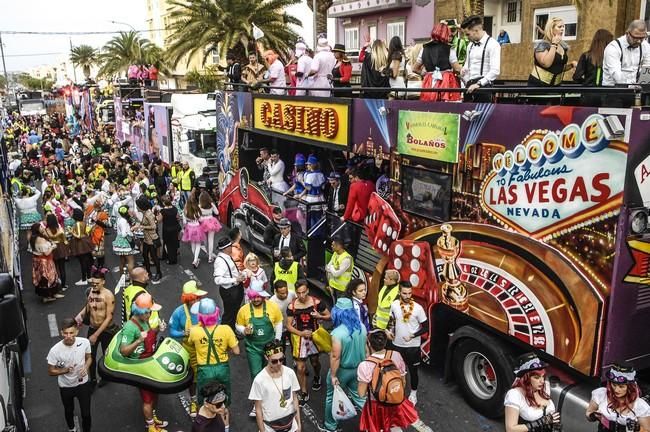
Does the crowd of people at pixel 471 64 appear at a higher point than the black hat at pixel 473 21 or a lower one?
lower

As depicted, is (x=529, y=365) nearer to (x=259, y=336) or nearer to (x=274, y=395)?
(x=274, y=395)

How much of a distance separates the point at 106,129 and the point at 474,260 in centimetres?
3242

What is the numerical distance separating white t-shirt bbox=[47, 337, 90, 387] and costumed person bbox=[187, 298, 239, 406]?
3.76 ft

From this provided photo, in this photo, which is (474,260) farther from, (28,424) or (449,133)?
(28,424)

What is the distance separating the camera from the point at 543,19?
19.9 meters

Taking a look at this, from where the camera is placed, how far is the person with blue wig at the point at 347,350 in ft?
19.7

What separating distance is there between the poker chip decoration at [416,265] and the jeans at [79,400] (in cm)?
403

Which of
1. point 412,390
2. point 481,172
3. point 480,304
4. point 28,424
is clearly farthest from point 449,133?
point 28,424

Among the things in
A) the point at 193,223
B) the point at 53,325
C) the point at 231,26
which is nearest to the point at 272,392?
the point at 53,325

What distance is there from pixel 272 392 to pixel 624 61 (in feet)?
16.3

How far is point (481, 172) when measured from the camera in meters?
6.45

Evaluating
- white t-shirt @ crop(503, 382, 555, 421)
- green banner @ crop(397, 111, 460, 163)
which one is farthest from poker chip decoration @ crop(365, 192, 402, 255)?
white t-shirt @ crop(503, 382, 555, 421)

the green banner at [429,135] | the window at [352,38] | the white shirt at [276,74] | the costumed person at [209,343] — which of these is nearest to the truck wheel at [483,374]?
the green banner at [429,135]

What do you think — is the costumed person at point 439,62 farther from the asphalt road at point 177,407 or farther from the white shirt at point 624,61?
the asphalt road at point 177,407
